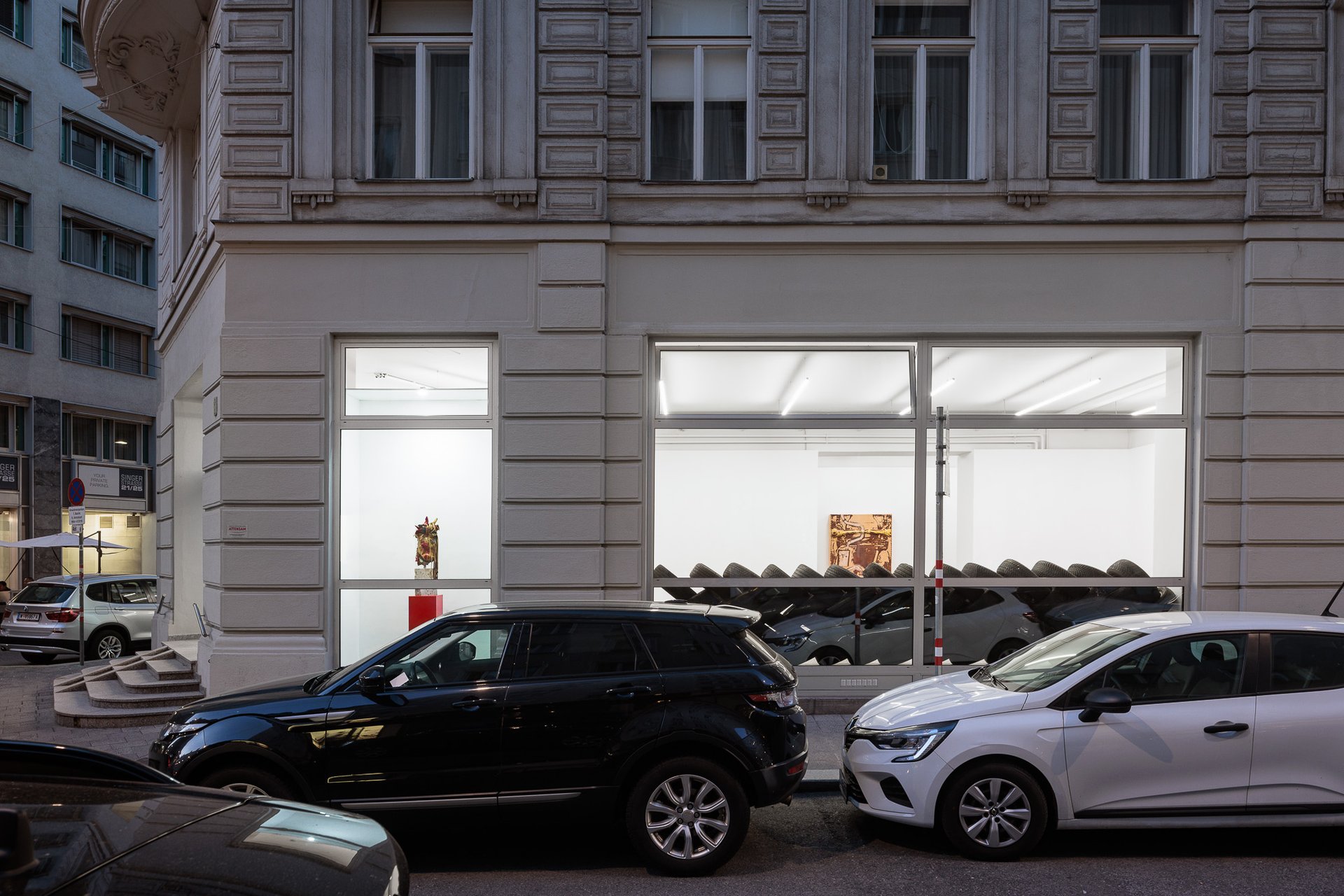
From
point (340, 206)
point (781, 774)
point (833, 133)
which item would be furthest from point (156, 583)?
point (781, 774)

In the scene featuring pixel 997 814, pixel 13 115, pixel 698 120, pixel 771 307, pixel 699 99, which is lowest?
pixel 997 814

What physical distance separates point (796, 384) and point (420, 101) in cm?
535

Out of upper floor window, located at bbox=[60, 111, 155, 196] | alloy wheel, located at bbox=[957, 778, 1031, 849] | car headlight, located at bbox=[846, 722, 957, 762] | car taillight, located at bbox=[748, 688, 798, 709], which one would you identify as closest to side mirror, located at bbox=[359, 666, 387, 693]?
car taillight, located at bbox=[748, 688, 798, 709]

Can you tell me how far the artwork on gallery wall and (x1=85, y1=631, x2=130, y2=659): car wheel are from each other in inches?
527

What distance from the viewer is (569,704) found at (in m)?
5.78

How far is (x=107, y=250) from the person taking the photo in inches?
1324

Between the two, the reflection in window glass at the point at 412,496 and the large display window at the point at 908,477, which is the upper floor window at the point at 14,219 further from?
the large display window at the point at 908,477

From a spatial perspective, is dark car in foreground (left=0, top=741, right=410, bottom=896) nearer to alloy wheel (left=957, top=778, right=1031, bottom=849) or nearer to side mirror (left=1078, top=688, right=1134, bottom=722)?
alloy wheel (left=957, top=778, right=1031, bottom=849)

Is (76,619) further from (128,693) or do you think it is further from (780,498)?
(780,498)

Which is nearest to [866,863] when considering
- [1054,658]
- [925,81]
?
[1054,658]

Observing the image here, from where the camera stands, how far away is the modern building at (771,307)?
1054 centimetres

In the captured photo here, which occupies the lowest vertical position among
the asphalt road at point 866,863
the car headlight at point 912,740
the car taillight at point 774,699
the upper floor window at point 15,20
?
the asphalt road at point 866,863

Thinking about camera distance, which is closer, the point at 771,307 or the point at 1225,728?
the point at 1225,728

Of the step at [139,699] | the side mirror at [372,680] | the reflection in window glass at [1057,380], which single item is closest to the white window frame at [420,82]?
the reflection in window glass at [1057,380]
